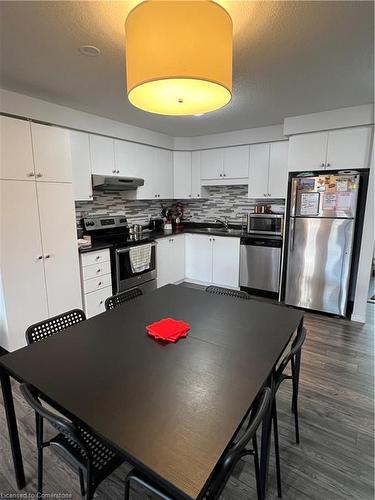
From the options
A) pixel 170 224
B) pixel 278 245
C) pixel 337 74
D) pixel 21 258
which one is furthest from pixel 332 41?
pixel 170 224

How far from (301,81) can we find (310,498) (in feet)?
9.10

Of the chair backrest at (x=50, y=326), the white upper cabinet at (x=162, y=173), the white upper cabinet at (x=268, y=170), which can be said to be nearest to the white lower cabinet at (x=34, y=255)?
the chair backrest at (x=50, y=326)

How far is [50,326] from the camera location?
1.62m

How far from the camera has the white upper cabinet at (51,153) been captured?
2414 millimetres

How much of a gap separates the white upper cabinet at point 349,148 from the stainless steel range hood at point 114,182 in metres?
2.38

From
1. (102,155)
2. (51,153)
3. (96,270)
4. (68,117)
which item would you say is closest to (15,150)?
(51,153)

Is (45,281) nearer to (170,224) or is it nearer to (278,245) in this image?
(170,224)

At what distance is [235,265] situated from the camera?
407cm

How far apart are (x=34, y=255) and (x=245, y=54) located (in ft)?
7.64

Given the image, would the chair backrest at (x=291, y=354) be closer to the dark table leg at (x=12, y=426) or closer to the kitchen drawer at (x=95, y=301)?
the dark table leg at (x=12, y=426)

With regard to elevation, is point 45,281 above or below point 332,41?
below

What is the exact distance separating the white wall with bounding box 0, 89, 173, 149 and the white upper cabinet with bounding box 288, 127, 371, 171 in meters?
1.97

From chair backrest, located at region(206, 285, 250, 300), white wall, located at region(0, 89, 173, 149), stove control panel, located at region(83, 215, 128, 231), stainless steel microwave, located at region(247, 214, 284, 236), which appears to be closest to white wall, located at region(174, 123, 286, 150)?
white wall, located at region(0, 89, 173, 149)

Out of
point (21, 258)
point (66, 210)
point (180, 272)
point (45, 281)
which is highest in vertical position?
point (66, 210)
